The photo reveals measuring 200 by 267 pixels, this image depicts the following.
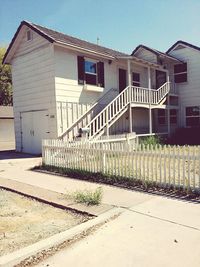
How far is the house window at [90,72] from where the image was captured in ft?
55.9

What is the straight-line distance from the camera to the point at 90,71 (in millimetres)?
17297

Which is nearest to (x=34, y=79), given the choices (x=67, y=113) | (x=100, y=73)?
(x=67, y=113)

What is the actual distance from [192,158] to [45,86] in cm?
1107

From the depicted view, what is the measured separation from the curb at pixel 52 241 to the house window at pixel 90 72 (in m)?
12.9

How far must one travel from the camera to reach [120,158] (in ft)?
26.8

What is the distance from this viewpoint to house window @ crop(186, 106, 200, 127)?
2158cm

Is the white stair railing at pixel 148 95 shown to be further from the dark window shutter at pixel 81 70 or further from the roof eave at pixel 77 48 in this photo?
the dark window shutter at pixel 81 70

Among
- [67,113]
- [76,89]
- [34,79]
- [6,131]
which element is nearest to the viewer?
[67,113]

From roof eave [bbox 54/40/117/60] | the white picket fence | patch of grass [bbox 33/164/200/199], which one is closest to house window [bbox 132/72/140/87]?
roof eave [bbox 54/40/117/60]

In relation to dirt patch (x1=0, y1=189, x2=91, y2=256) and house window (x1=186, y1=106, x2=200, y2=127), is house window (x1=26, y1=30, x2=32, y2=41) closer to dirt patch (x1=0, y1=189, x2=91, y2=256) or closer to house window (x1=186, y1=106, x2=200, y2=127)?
dirt patch (x1=0, y1=189, x2=91, y2=256)

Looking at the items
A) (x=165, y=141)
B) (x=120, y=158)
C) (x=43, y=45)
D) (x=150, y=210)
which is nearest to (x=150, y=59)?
(x=165, y=141)

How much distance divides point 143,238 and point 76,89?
1281 cm

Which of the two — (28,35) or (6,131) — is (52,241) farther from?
(6,131)

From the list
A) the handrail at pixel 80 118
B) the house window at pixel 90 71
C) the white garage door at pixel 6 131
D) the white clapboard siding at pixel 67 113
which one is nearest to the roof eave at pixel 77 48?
the house window at pixel 90 71
